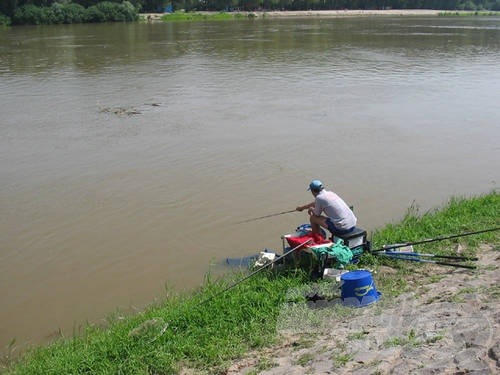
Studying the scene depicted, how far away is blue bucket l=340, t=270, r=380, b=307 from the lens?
6.02 m

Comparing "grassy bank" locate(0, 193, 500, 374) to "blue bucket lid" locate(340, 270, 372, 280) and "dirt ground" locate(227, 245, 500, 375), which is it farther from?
"blue bucket lid" locate(340, 270, 372, 280)

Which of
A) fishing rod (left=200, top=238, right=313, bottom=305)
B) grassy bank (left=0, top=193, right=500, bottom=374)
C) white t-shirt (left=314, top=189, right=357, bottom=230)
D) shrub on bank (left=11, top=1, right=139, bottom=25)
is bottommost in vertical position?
grassy bank (left=0, top=193, right=500, bottom=374)

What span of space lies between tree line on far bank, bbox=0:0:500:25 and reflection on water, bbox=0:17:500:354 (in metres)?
40.3

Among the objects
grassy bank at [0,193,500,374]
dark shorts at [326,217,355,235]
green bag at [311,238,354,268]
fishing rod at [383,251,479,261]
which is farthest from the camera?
dark shorts at [326,217,355,235]

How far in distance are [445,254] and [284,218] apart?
116 inches

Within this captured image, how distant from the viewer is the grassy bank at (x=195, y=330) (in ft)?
17.7

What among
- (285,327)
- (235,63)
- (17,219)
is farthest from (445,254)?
(235,63)

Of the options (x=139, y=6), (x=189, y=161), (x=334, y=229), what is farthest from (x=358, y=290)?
(x=139, y=6)

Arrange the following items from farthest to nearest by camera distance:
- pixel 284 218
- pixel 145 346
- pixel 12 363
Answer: pixel 284 218 → pixel 12 363 → pixel 145 346

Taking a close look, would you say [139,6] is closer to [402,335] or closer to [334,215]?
[334,215]

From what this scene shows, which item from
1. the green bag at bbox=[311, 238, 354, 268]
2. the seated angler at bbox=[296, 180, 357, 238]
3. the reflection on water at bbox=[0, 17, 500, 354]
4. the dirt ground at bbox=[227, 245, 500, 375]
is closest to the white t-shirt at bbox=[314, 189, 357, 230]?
the seated angler at bbox=[296, 180, 357, 238]

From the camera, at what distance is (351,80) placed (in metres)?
22.8

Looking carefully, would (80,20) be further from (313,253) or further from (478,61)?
(313,253)

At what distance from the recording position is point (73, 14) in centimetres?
6450
